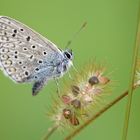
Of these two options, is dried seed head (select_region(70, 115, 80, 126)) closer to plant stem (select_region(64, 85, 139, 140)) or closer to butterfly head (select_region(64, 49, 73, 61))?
plant stem (select_region(64, 85, 139, 140))

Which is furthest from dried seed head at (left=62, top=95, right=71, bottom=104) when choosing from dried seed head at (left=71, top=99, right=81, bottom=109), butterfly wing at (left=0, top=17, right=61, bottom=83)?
butterfly wing at (left=0, top=17, right=61, bottom=83)

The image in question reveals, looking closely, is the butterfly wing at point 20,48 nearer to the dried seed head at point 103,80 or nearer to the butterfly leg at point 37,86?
the butterfly leg at point 37,86

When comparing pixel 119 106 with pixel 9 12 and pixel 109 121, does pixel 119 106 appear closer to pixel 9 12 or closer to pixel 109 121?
pixel 109 121

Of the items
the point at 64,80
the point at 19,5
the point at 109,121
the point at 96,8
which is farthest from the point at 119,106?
the point at 19,5

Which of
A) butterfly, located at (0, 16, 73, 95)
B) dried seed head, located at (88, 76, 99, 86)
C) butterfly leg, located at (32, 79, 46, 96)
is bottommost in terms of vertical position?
butterfly leg, located at (32, 79, 46, 96)

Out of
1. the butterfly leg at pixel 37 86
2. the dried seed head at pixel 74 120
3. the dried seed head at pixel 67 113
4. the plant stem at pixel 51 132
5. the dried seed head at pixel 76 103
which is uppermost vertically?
the butterfly leg at pixel 37 86

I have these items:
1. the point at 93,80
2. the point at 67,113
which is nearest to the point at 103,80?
the point at 93,80

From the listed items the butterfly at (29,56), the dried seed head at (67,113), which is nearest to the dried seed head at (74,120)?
the dried seed head at (67,113)
